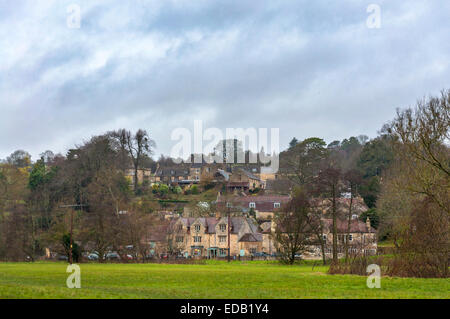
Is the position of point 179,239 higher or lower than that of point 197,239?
higher

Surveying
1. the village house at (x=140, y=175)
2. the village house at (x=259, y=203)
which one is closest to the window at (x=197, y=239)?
the village house at (x=259, y=203)

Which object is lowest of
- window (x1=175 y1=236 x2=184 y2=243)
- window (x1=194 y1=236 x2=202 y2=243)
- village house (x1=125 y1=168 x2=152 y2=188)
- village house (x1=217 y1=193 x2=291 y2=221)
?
window (x1=194 y1=236 x2=202 y2=243)

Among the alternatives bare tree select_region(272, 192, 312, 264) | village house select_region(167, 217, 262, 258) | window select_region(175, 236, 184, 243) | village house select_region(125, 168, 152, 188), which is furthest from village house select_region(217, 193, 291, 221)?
bare tree select_region(272, 192, 312, 264)

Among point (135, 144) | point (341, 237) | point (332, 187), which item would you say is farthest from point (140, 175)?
point (332, 187)

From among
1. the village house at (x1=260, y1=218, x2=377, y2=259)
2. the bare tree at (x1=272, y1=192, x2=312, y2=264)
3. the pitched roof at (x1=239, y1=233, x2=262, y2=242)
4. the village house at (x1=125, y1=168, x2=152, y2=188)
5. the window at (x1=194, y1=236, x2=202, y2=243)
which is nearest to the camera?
the bare tree at (x1=272, y1=192, x2=312, y2=264)

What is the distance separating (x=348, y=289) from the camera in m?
23.1

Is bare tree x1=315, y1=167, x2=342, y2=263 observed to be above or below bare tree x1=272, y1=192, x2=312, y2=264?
above

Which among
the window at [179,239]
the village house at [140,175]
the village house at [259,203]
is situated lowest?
the window at [179,239]

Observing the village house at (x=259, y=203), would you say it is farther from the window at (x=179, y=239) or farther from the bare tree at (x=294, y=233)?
the bare tree at (x=294, y=233)

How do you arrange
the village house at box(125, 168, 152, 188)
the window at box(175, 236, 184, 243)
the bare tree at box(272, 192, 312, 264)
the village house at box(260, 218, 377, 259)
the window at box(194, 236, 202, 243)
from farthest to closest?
the village house at box(125, 168, 152, 188), the window at box(194, 236, 202, 243), the window at box(175, 236, 184, 243), the village house at box(260, 218, 377, 259), the bare tree at box(272, 192, 312, 264)

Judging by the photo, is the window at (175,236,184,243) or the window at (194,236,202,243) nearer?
the window at (175,236,184,243)

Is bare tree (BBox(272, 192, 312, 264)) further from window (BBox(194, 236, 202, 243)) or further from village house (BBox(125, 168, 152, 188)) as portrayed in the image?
village house (BBox(125, 168, 152, 188))

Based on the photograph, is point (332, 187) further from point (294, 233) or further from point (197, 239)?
point (197, 239)
